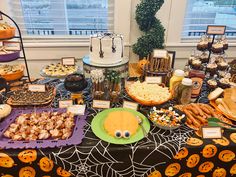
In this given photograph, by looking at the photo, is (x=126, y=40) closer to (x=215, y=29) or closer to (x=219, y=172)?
(x=215, y=29)

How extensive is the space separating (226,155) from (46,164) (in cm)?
80

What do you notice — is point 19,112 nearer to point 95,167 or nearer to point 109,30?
point 95,167

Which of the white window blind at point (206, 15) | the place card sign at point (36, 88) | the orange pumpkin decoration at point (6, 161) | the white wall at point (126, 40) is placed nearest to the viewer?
the orange pumpkin decoration at point (6, 161)

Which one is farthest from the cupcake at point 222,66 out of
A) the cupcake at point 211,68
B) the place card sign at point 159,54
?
the place card sign at point 159,54

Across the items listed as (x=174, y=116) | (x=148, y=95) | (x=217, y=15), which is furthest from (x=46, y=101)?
(x=217, y=15)

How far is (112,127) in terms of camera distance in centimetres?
90

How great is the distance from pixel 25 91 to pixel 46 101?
0.61 ft

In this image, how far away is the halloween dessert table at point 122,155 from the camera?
0.82 m

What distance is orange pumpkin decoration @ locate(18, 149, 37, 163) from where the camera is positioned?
0.81 metres

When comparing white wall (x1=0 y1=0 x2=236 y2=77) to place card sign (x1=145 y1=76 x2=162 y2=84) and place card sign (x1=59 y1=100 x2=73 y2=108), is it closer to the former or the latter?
place card sign (x1=145 y1=76 x2=162 y2=84)

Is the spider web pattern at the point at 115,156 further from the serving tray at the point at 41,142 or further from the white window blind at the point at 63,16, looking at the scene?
the white window blind at the point at 63,16

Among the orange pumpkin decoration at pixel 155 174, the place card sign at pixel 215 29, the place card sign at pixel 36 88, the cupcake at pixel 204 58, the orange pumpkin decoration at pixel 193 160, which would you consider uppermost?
the place card sign at pixel 215 29

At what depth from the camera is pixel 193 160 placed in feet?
2.94

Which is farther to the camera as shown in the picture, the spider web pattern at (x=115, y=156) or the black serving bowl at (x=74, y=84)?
the black serving bowl at (x=74, y=84)
